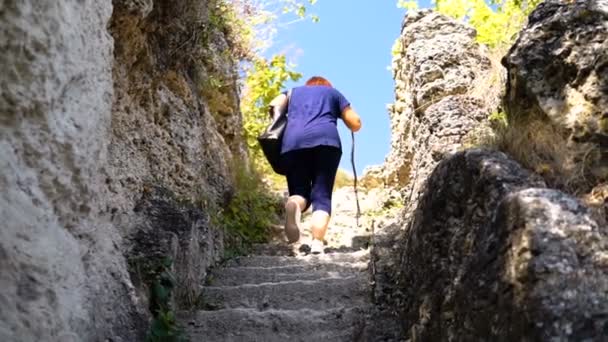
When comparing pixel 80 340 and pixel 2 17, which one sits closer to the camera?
pixel 2 17

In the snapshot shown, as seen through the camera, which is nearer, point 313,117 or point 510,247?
point 510,247

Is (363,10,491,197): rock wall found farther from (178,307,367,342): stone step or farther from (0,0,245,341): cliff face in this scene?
(0,0,245,341): cliff face

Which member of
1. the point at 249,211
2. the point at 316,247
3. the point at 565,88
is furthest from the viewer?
the point at 249,211

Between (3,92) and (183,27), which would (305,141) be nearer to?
(183,27)

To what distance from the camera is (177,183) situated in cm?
547

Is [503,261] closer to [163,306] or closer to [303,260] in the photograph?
[163,306]

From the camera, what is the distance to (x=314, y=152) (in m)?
5.95

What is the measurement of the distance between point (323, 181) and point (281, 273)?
120 cm

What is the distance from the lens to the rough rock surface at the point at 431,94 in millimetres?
6066

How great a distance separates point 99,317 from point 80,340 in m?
0.26

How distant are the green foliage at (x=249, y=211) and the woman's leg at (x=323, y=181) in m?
0.89

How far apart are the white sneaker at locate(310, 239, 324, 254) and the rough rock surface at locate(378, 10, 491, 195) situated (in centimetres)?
95

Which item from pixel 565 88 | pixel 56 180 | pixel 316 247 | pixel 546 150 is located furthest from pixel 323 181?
pixel 56 180

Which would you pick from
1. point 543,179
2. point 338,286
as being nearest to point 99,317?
point 338,286
